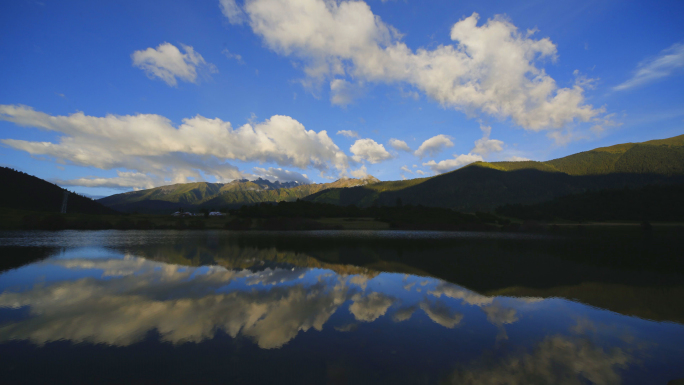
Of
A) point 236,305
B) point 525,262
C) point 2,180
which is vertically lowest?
point 525,262

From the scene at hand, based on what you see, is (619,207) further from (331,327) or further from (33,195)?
(33,195)

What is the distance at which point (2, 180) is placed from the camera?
146875 millimetres

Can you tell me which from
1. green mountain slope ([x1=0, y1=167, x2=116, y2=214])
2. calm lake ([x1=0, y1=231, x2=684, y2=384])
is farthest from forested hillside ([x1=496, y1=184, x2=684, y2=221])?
green mountain slope ([x1=0, y1=167, x2=116, y2=214])

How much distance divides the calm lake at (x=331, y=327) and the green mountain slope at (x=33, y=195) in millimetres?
174696

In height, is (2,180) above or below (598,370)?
above

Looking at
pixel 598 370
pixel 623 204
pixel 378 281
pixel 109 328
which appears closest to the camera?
pixel 598 370

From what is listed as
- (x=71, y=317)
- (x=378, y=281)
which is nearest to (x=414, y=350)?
(x=378, y=281)

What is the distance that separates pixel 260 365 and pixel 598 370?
9.92 meters

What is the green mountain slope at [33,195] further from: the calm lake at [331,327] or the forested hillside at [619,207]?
the forested hillside at [619,207]

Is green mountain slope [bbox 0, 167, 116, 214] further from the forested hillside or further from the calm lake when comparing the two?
the forested hillside

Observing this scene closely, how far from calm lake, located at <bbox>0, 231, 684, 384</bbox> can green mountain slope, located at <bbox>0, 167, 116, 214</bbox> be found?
175 meters

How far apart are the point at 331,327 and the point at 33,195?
209880 mm

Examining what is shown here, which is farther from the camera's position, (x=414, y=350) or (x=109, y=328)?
(x=109, y=328)

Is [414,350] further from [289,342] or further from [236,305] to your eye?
[236,305]
